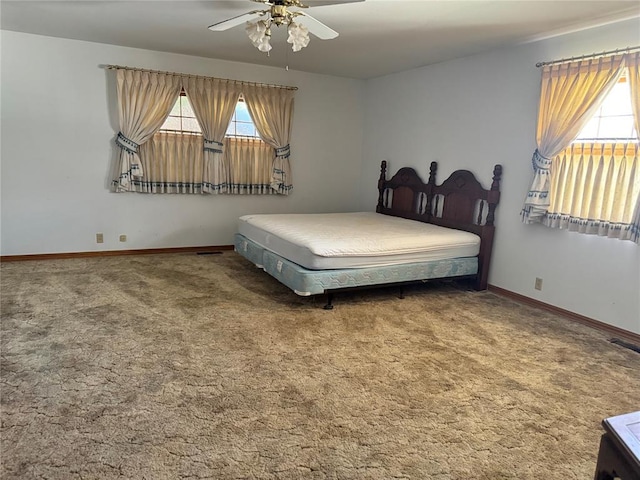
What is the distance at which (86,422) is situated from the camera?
2010 millimetres

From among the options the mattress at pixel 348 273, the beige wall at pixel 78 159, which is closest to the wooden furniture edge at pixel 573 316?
the mattress at pixel 348 273

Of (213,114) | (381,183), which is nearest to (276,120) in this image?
(213,114)

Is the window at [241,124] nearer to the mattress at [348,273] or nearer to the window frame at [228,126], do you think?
the window frame at [228,126]

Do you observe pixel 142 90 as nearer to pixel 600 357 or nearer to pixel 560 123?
pixel 560 123

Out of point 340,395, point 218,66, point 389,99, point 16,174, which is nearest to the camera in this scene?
point 340,395

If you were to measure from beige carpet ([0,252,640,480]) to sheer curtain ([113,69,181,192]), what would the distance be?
1.61m

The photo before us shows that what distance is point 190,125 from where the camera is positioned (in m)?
5.30

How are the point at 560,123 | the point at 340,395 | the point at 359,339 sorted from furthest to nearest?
the point at 560,123
the point at 359,339
the point at 340,395

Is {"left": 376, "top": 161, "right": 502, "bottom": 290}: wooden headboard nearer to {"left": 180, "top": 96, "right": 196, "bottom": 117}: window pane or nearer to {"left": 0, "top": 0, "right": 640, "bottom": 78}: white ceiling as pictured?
{"left": 0, "top": 0, "right": 640, "bottom": 78}: white ceiling

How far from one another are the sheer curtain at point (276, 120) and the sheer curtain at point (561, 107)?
3117 millimetres

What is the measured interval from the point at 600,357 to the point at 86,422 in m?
3.17

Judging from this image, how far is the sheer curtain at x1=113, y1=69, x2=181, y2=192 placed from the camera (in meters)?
4.88

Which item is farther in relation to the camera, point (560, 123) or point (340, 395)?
point (560, 123)

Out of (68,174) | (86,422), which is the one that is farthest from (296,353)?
(68,174)
